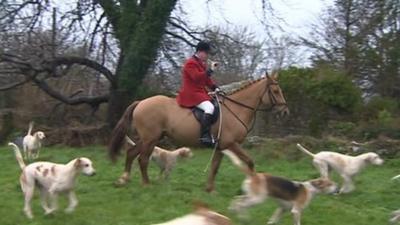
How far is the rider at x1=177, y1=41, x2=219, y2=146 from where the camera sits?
11.6 metres

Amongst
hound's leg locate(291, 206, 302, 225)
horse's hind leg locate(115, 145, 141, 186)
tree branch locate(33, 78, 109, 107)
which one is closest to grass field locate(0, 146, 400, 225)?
Answer: horse's hind leg locate(115, 145, 141, 186)

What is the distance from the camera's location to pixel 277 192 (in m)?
8.59

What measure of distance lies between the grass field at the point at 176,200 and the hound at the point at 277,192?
36 cm

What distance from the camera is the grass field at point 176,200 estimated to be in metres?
9.46

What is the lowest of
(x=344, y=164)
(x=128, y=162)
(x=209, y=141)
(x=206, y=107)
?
(x=128, y=162)

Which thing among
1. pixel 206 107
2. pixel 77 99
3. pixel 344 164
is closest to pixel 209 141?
pixel 206 107

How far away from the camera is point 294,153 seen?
58.3 feet

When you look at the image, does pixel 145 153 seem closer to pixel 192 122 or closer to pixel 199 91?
pixel 192 122

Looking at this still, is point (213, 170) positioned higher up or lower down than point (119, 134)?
lower down

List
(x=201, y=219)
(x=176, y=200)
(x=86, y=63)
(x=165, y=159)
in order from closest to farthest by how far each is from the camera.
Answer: (x=201, y=219), (x=176, y=200), (x=165, y=159), (x=86, y=63)

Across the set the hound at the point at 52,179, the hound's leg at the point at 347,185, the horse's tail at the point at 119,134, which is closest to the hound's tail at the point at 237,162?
the hound at the point at 52,179

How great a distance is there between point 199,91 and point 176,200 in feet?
6.63

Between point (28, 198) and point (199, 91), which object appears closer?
point (28, 198)

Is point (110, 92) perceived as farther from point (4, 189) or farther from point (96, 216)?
point (96, 216)
